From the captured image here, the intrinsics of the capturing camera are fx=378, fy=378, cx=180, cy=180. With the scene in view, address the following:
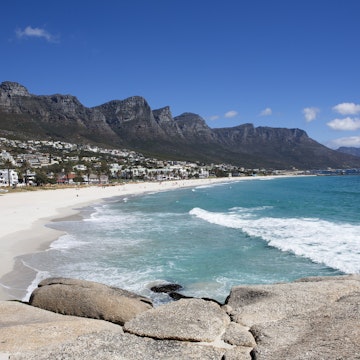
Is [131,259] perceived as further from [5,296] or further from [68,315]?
[68,315]

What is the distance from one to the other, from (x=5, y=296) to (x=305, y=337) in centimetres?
1258

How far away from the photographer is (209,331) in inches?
353

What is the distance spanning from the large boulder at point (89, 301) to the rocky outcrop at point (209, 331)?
513 millimetres

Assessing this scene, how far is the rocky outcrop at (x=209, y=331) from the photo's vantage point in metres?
7.66

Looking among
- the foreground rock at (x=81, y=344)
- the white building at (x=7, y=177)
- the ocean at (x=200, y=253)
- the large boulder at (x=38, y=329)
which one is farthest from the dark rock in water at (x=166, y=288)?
the white building at (x=7, y=177)

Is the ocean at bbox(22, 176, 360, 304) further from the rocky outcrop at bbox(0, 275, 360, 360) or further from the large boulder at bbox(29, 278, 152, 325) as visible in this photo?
the rocky outcrop at bbox(0, 275, 360, 360)

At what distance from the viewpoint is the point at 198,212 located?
4569 cm

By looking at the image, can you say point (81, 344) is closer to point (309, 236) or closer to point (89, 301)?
point (89, 301)

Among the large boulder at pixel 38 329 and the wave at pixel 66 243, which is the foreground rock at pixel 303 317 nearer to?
the large boulder at pixel 38 329

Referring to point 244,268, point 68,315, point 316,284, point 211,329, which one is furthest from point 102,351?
point 244,268

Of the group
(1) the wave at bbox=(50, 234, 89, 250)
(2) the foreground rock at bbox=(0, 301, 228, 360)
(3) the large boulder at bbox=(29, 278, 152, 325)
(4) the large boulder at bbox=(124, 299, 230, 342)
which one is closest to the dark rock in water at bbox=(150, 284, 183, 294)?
(3) the large boulder at bbox=(29, 278, 152, 325)

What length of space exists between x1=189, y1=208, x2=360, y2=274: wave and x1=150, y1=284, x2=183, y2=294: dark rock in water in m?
8.72

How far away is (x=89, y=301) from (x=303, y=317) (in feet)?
19.5

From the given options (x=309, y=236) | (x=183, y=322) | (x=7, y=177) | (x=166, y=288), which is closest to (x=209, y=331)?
(x=183, y=322)
